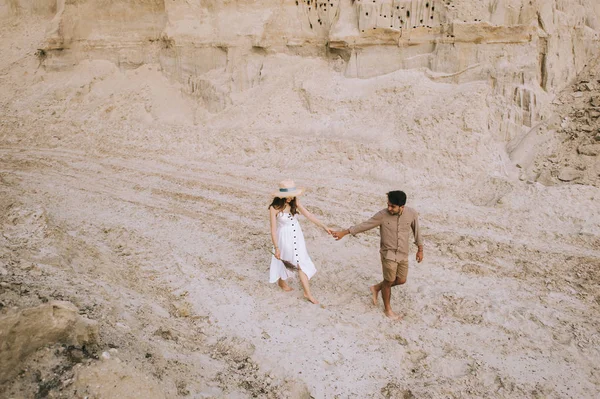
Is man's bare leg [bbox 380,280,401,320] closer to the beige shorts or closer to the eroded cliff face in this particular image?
the beige shorts

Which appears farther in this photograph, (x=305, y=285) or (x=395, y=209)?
(x=305, y=285)

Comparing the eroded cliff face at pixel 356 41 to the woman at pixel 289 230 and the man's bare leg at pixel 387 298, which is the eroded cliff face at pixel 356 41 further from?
the woman at pixel 289 230

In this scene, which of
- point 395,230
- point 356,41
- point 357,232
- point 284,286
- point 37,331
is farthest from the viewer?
point 356,41

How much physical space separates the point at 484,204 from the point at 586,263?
103 inches

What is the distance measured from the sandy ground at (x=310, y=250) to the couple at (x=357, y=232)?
35cm

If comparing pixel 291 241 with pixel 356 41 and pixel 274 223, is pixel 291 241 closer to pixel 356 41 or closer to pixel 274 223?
pixel 274 223

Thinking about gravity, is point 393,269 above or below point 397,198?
below

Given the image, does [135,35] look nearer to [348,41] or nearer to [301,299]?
[348,41]

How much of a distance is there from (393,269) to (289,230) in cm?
137

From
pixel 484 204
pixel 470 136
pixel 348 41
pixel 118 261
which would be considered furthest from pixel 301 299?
pixel 348 41

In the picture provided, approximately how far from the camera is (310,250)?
6770 mm

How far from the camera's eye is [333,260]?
21.1 feet

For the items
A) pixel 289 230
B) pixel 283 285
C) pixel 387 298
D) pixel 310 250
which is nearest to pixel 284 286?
pixel 283 285

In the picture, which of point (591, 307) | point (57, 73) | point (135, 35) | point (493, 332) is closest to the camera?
point (493, 332)
